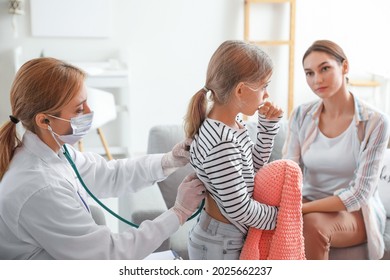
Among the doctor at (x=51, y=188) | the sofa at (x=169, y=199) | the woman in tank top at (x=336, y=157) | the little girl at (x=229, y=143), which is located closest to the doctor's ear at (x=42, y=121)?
the doctor at (x=51, y=188)

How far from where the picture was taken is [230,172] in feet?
4.09

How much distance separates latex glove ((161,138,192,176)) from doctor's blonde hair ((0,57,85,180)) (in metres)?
0.31

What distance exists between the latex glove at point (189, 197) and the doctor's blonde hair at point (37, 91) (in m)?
0.34

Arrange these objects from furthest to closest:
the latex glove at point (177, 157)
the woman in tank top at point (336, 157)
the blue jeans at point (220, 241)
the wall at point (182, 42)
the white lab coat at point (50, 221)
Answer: the wall at point (182, 42) → the woman in tank top at point (336, 157) → the latex glove at point (177, 157) → the blue jeans at point (220, 241) → the white lab coat at point (50, 221)

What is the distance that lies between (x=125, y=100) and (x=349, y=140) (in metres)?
2.19

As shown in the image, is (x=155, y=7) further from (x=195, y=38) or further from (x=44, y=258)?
(x=44, y=258)

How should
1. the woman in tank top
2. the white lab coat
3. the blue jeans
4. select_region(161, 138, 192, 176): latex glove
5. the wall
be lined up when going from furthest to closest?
the wall → the woman in tank top → select_region(161, 138, 192, 176): latex glove → the blue jeans → the white lab coat

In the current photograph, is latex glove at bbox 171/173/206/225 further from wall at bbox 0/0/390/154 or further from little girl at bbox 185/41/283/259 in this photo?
wall at bbox 0/0/390/154

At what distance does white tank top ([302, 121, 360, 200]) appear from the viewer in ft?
5.97

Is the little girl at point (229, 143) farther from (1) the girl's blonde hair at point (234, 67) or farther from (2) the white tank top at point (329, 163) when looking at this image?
(2) the white tank top at point (329, 163)

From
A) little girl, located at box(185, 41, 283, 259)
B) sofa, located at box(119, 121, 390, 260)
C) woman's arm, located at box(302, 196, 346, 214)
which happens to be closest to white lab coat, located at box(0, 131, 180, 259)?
little girl, located at box(185, 41, 283, 259)

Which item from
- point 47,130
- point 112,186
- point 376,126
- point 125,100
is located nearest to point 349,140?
point 376,126

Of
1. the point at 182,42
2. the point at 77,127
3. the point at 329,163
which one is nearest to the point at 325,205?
the point at 329,163

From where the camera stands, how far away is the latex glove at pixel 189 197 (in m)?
1.34
